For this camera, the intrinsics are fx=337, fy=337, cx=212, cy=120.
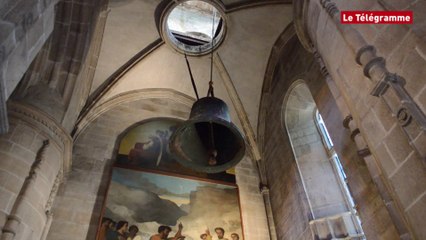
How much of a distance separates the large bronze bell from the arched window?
2004 millimetres

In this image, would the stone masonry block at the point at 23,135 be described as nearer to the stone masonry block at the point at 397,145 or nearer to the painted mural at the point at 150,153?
the painted mural at the point at 150,153

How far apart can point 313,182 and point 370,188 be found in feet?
5.77

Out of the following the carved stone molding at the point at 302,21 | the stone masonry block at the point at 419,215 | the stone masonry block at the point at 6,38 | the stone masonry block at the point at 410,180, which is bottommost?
the stone masonry block at the point at 419,215

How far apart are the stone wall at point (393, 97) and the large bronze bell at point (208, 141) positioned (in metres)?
1.40

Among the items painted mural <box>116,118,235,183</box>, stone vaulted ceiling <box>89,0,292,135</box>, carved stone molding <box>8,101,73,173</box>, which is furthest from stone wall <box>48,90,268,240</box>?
carved stone molding <box>8,101,73,173</box>

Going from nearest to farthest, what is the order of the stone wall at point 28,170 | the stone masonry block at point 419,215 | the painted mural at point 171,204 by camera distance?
the stone masonry block at point 419,215 → the stone wall at point 28,170 → the painted mural at point 171,204

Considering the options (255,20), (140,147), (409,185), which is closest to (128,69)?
(140,147)

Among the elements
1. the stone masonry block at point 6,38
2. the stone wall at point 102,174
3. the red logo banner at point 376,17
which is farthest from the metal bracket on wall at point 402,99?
the stone wall at point 102,174

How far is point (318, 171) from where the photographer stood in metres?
5.64

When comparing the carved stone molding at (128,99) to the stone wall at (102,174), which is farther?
the carved stone molding at (128,99)

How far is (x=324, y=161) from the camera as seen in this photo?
568 centimetres

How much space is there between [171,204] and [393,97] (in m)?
4.56

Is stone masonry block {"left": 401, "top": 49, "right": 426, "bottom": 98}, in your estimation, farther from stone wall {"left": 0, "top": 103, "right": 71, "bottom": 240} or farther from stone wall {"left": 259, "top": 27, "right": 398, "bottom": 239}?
stone wall {"left": 0, "top": 103, "right": 71, "bottom": 240}

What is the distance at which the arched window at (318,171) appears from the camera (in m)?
4.77
